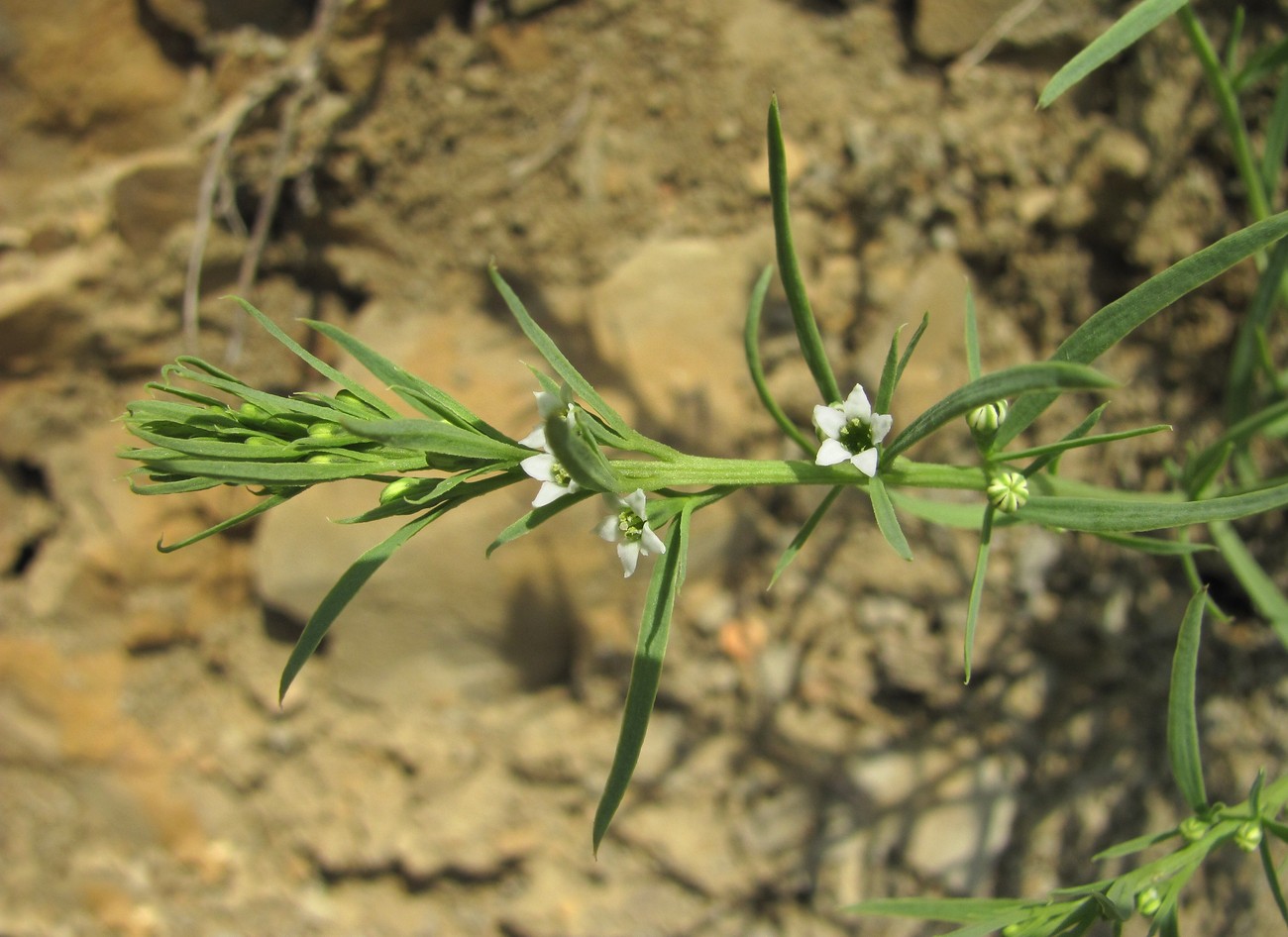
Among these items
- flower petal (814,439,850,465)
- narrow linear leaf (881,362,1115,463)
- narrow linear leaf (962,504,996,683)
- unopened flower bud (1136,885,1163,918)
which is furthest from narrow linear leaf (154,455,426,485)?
unopened flower bud (1136,885,1163,918)

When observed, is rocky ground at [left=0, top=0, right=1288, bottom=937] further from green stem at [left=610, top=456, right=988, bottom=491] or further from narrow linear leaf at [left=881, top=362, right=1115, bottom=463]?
narrow linear leaf at [left=881, top=362, right=1115, bottom=463]

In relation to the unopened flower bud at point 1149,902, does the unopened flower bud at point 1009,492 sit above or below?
above

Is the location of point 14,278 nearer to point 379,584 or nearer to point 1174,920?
point 379,584

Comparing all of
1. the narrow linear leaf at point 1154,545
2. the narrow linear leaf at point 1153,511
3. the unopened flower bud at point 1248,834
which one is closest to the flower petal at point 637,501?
the narrow linear leaf at point 1153,511

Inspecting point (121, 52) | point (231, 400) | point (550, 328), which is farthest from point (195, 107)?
point (550, 328)

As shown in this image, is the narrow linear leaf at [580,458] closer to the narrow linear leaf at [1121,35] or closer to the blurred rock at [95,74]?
the narrow linear leaf at [1121,35]

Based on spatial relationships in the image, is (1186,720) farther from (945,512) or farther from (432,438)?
(432,438)
